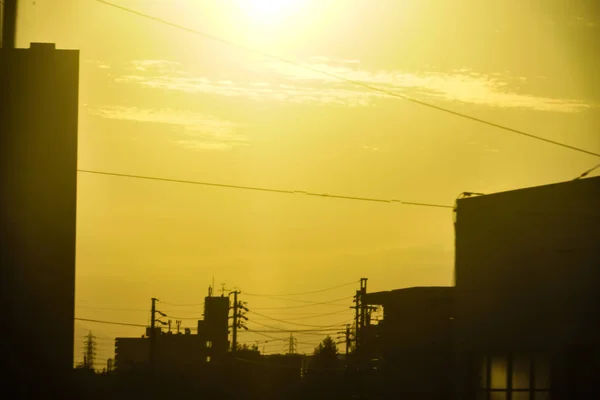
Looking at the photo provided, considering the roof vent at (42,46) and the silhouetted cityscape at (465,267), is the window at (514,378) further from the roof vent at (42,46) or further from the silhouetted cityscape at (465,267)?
the roof vent at (42,46)

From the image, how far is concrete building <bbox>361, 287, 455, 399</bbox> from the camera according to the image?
4572 cm

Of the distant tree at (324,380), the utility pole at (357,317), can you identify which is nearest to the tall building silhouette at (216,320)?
the distant tree at (324,380)

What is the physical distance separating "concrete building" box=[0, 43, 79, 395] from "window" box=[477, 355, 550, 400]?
36.8 feet

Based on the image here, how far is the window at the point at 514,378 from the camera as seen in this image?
2594cm

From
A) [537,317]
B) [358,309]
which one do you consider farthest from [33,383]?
[358,309]

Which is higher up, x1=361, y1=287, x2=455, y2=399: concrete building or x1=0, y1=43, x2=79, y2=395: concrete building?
x1=0, y1=43, x2=79, y2=395: concrete building

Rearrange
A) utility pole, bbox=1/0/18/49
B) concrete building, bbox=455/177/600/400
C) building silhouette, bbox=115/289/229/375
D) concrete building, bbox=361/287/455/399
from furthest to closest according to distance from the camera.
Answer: building silhouette, bbox=115/289/229/375, concrete building, bbox=361/287/455/399, concrete building, bbox=455/177/600/400, utility pole, bbox=1/0/18/49

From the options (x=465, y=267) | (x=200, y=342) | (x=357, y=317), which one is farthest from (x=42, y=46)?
(x=200, y=342)

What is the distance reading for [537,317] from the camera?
26438 mm

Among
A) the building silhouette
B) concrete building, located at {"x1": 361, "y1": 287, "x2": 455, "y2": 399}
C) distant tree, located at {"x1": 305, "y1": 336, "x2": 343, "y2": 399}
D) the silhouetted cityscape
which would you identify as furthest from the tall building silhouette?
the silhouetted cityscape

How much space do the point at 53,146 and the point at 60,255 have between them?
→ 2.38 meters

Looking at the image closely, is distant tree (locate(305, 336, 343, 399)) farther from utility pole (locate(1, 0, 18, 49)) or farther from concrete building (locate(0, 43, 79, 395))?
utility pole (locate(1, 0, 18, 49))

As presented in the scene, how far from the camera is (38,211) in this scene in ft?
73.7

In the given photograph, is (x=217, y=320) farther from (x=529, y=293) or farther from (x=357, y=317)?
(x=529, y=293)
